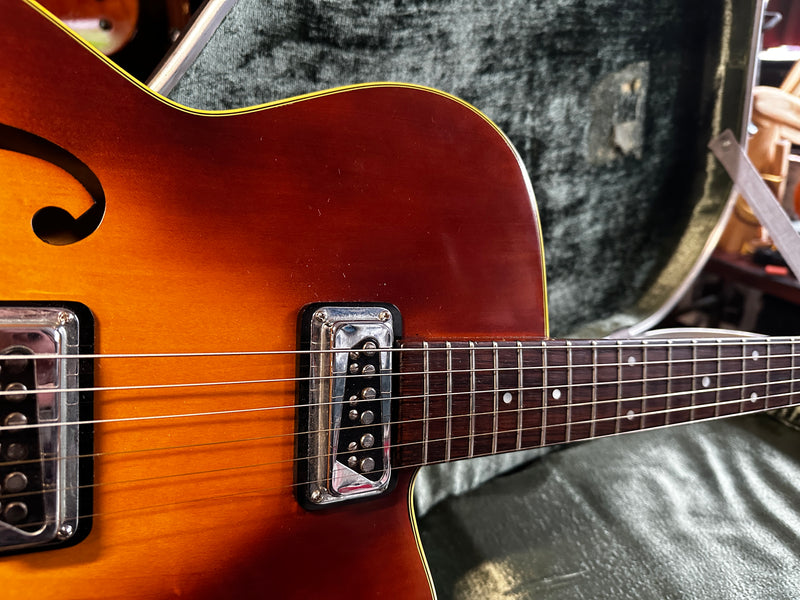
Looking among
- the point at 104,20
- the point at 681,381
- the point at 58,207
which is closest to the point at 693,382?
the point at 681,381

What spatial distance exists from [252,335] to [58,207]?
0.45 feet

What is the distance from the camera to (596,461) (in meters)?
0.73

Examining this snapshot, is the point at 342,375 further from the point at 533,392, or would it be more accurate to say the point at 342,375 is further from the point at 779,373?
the point at 779,373

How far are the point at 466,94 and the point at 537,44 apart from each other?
12 centimetres

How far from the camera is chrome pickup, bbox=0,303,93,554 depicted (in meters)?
0.31

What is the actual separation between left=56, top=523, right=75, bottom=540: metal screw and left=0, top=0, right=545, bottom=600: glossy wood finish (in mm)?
16

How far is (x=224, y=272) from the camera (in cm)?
37

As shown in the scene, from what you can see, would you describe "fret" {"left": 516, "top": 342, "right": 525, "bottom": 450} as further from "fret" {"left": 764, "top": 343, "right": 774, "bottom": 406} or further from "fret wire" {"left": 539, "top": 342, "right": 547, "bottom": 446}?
"fret" {"left": 764, "top": 343, "right": 774, "bottom": 406}

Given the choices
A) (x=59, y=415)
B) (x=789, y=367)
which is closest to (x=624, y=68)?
(x=789, y=367)

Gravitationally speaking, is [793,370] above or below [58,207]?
below

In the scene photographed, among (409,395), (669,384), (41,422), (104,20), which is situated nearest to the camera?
(41,422)

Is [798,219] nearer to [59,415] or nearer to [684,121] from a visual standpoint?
[684,121]

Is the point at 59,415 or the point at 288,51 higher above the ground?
the point at 288,51

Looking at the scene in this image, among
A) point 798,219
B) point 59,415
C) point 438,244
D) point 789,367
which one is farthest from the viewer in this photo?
point 798,219
